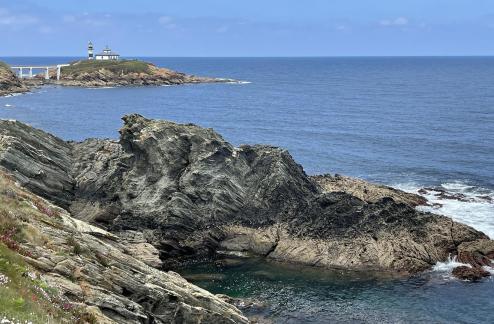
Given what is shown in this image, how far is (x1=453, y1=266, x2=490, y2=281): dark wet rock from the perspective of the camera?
5047cm

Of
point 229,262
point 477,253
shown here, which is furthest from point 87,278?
point 477,253

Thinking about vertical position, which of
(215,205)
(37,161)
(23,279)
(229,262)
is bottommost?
(229,262)

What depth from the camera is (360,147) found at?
109 metres

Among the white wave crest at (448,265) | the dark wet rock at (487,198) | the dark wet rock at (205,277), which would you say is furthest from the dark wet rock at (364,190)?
the dark wet rock at (205,277)

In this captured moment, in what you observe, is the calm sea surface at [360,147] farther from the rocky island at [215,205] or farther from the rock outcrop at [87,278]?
the rock outcrop at [87,278]

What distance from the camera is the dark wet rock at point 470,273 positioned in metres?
50.5

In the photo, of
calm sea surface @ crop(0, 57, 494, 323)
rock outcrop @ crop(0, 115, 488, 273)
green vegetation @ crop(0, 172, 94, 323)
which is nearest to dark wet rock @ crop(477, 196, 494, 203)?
calm sea surface @ crop(0, 57, 494, 323)

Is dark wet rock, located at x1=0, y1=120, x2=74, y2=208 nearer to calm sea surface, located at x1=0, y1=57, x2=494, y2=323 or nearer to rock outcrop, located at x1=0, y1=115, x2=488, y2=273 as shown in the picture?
rock outcrop, located at x1=0, y1=115, x2=488, y2=273

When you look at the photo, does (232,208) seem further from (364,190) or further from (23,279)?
(23,279)

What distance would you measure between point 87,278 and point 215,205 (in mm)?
34625

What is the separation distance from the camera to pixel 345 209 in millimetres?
59375

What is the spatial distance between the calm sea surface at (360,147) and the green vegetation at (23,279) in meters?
22.5

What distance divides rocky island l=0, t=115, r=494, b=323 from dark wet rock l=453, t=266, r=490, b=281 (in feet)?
0.50

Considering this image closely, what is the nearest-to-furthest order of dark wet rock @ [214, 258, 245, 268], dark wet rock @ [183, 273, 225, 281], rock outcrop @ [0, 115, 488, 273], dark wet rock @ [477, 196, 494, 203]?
dark wet rock @ [183, 273, 225, 281]
dark wet rock @ [214, 258, 245, 268]
rock outcrop @ [0, 115, 488, 273]
dark wet rock @ [477, 196, 494, 203]
